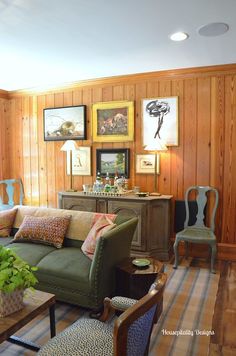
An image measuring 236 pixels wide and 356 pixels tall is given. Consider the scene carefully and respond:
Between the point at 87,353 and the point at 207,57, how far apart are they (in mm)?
3272

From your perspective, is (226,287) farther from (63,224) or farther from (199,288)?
(63,224)

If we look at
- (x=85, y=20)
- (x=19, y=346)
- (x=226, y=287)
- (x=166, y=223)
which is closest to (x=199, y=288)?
(x=226, y=287)

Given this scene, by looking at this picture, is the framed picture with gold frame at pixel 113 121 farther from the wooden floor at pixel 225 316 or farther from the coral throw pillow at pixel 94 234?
the wooden floor at pixel 225 316

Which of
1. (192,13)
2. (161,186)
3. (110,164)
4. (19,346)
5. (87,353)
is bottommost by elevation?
(19,346)

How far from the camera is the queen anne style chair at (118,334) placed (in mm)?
1112

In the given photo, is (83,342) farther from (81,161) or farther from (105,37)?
(81,161)

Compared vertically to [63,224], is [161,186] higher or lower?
higher

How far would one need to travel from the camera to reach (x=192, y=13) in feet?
7.70

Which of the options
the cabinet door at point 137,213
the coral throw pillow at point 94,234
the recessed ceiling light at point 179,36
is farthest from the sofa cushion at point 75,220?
the recessed ceiling light at point 179,36

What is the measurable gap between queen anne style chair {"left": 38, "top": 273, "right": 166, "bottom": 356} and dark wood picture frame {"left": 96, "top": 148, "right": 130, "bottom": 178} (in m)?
2.66

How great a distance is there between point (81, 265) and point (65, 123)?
9.09 feet

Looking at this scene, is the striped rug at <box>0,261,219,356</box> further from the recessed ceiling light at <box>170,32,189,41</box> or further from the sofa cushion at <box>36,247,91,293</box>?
the recessed ceiling light at <box>170,32,189,41</box>

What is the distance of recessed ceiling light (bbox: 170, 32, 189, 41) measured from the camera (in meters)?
2.74

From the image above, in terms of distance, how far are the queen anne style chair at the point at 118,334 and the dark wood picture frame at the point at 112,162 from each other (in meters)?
2.66
